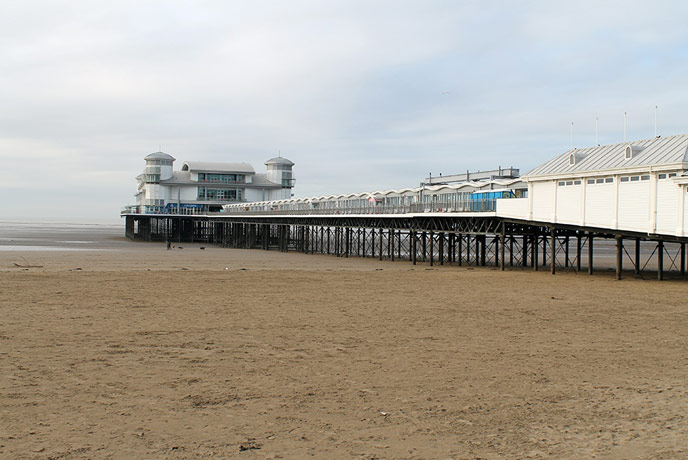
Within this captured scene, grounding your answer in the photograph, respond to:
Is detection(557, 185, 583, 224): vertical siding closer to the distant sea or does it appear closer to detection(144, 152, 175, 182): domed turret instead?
the distant sea

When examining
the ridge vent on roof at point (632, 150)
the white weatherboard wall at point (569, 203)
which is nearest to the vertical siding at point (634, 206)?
the ridge vent on roof at point (632, 150)

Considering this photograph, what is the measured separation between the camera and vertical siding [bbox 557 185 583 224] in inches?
1055

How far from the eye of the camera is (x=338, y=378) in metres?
8.70

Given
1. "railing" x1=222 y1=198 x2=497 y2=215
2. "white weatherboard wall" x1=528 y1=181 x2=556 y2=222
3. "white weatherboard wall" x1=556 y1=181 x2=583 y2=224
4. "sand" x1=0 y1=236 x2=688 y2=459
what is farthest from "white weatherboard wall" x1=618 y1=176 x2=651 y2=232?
"railing" x1=222 y1=198 x2=497 y2=215

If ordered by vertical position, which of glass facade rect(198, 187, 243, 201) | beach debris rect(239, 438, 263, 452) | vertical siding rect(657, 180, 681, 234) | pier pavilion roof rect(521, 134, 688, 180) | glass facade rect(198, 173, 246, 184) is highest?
glass facade rect(198, 173, 246, 184)

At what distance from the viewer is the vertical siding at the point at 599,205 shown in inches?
979

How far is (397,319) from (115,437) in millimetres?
8361

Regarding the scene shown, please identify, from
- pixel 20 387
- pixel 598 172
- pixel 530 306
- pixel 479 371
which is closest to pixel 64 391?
pixel 20 387

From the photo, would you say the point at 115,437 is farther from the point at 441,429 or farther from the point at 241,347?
the point at 241,347

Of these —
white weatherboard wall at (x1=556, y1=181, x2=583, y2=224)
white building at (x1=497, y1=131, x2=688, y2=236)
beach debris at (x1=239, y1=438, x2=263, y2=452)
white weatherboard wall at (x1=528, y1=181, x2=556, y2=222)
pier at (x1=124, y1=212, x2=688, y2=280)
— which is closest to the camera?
beach debris at (x1=239, y1=438, x2=263, y2=452)

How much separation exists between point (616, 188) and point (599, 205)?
1118 mm

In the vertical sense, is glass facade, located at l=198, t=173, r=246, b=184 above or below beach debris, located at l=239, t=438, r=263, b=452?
above

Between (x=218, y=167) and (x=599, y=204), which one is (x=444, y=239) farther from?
(x=218, y=167)

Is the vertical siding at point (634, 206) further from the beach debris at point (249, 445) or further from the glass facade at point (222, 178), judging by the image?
the glass facade at point (222, 178)
